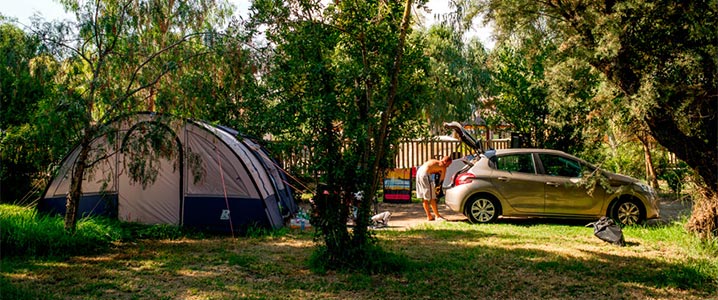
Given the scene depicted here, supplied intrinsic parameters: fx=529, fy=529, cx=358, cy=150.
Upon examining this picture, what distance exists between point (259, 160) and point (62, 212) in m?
3.51

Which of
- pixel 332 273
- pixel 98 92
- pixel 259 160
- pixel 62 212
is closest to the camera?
pixel 332 273

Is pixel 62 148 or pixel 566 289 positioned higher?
pixel 62 148

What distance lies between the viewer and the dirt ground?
33.8 feet

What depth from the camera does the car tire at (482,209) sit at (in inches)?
389

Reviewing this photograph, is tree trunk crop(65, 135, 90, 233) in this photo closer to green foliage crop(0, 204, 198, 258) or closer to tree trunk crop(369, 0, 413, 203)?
green foliage crop(0, 204, 198, 258)

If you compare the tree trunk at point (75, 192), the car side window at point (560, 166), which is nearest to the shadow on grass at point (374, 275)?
the tree trunk at point (75, 192)

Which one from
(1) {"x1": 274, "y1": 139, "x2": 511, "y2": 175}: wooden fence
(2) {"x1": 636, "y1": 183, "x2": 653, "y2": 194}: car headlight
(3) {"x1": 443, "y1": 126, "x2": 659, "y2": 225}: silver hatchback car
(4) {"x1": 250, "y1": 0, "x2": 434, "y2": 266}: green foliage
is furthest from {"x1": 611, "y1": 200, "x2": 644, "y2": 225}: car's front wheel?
(1) {"x1": 274, "y1": 139, "x2": 511, "y2": 175}: wooden fence

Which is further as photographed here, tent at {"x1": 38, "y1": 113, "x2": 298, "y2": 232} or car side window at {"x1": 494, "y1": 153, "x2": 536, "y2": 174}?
car side window at {"x1": 494, "y1": 153, "x2": 536, "y2": 174}

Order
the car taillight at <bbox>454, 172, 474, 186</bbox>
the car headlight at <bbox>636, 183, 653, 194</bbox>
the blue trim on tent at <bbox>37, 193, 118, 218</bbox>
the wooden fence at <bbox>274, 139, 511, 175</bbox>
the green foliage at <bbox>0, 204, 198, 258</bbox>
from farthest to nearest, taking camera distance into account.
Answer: the wooden fence at <bbox>274, 139, 511, 175</bbox> < the car taillight at <bbox>454, 172, 474, 186</bbox> < the car headlight at <bbox>636, 183, 653, 194</bbox> < the blue trim on tent at <bbox>37, 193, 118, 218</bbox> < the green foliage at <bbox>0, 204, 198, 258</bbox>

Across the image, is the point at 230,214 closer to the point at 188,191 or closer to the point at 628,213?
the point at 188,191

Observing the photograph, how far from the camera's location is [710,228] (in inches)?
267

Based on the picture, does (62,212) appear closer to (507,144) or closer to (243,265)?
(243,265)

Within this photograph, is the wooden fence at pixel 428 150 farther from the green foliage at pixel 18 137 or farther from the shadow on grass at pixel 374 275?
the green foliage at pixel 18 137

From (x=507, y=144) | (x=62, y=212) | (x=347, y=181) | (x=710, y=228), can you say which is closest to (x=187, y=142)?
(x=62, y=212)
